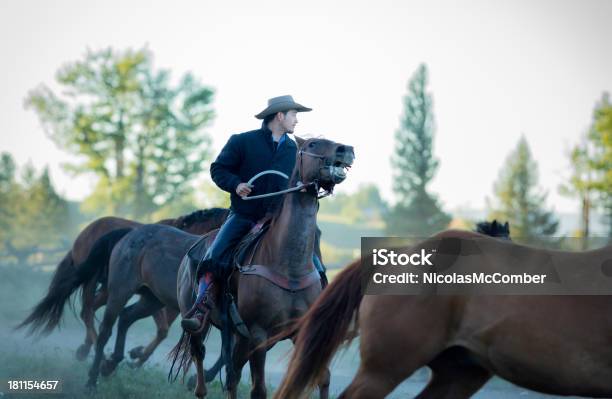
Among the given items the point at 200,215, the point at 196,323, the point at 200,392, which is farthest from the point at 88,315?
the point at 196,323

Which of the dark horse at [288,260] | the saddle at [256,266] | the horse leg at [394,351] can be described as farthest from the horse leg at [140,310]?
the horse leg at [394,351]

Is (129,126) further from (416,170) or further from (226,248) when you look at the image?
(226,248)

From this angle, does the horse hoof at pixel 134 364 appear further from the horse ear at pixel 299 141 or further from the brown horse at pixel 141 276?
the horse ear at pixel 299 141

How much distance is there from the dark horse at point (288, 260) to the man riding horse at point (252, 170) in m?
0.34

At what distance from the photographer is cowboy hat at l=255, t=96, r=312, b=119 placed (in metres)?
7.92

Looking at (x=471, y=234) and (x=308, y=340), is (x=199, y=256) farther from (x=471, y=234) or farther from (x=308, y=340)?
(x=471, y=234)

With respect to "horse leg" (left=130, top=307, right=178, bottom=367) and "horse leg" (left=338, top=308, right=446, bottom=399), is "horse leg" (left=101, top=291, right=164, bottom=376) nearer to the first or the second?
"horse leg" (left=130, top=307, right=178, bottom=367)

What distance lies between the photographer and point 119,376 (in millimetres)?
10695

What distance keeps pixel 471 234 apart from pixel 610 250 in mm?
880

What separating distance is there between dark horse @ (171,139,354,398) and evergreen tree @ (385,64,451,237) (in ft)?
133

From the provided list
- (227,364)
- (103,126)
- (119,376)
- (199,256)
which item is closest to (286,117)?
(199,256)

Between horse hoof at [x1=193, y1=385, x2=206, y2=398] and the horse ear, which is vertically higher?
the horse ear

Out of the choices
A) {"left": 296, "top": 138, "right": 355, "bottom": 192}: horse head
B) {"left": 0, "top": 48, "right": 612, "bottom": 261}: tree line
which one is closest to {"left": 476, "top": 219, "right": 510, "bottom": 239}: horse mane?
{"left": 296, "top": 138, "right": 355, "bottom": 192}: horse head

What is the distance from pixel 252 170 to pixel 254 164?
6 cm
